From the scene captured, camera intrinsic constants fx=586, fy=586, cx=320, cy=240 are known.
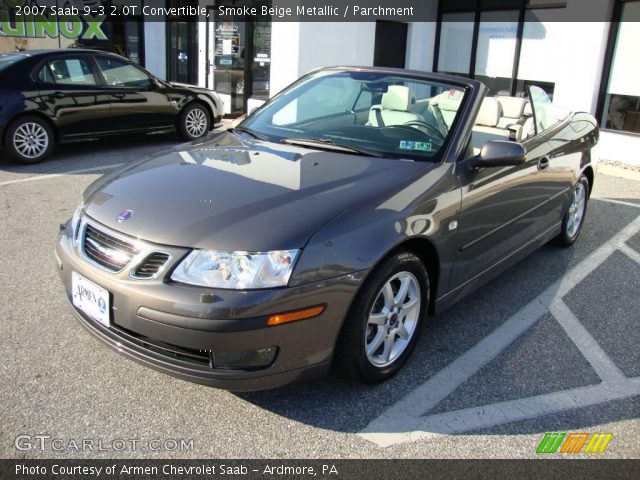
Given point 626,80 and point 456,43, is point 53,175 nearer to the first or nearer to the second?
point 456,43

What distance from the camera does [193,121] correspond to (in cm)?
980

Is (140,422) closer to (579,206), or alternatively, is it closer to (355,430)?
(355,430)

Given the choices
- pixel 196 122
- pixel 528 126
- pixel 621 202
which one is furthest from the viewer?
pixel 196 122

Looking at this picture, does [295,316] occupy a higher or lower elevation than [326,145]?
lower

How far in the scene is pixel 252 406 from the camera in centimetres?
284

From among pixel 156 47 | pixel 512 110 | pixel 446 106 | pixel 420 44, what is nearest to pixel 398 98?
pixel 446 106

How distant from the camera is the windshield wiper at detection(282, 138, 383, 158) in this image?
343cm

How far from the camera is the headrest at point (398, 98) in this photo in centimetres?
385

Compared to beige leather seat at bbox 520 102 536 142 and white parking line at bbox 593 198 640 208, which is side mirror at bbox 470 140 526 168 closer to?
beige leather seat at bbox 520 102 536 142

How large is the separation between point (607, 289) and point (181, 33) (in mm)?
13023

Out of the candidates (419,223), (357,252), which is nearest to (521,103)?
(419,223)

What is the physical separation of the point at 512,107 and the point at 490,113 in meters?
0.48

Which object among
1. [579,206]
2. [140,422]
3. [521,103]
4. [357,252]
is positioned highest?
[521,103]

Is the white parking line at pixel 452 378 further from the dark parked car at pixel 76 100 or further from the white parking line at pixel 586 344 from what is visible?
the dark parked car at pixel 76 100
